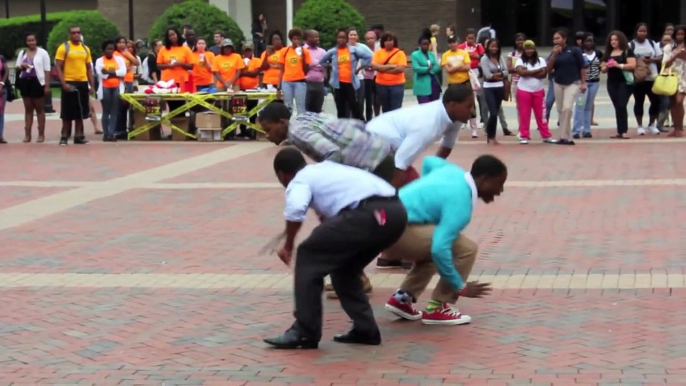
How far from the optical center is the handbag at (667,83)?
17.7m

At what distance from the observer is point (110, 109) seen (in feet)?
62.2

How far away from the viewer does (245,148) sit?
58.0 feet

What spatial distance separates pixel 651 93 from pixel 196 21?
16.1m

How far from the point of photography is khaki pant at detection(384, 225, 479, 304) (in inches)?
273

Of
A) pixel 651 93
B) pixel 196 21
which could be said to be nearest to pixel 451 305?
pixel 651 93

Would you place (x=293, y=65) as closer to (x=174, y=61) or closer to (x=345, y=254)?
(x=174, y=61)

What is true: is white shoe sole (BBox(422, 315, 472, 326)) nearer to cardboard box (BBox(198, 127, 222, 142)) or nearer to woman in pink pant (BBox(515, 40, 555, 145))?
woman in pink pant (BBox(515, 40, 555, 145))

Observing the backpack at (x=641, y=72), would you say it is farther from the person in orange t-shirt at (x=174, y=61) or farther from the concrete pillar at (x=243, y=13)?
the concrete pillar at (x=243, y=13)

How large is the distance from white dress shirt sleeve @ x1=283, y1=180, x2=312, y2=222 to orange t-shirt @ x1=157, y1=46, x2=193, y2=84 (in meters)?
13.6

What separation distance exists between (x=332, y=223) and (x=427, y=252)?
924 millimetres

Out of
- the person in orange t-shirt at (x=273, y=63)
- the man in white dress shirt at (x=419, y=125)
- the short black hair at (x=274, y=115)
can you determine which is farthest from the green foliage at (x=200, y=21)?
the short black hair at (x=274, y=115)

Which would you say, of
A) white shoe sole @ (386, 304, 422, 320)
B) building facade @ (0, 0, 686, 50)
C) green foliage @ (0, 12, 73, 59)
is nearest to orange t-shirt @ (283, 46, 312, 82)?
white shoe sole @ (386, 304, 422, 320)

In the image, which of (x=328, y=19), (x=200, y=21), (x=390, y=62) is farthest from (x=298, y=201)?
(x=328, y=19)

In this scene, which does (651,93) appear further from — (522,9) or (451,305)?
(522,9)
